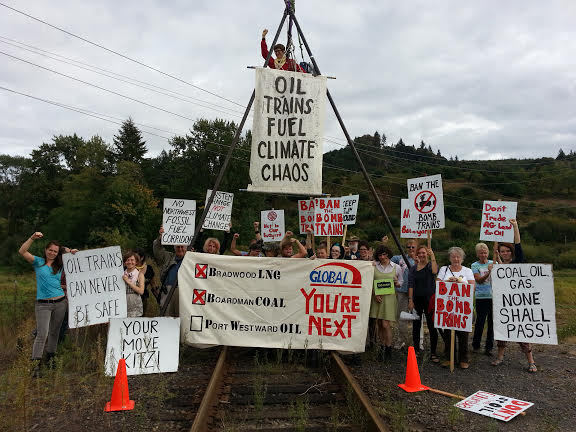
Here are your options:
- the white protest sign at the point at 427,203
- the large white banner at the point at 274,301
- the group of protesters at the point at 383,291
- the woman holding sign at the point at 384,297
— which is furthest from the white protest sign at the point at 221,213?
the woman holding sign at the point at 384,297

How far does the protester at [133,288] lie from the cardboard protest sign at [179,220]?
2.47 m

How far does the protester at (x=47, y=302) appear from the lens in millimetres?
6074

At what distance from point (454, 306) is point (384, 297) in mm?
1065

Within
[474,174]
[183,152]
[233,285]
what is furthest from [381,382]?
[474,174]

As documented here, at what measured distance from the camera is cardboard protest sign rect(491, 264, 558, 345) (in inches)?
242

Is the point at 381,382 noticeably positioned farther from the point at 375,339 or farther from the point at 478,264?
the point at 478,264

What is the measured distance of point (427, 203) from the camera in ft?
26.2

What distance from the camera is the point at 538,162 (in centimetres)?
A: 10994

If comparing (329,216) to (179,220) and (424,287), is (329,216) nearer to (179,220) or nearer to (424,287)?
(179,220)

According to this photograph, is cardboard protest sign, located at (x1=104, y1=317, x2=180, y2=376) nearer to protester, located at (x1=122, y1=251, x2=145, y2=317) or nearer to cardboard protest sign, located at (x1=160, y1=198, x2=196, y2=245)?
protester, located at (x1=122, y1=251, x2=145, y2=317)

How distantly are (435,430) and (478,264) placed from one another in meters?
3.83

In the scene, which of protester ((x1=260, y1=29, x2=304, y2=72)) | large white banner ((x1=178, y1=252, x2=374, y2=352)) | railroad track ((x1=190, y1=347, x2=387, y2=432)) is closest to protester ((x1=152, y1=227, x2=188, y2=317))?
large white banner ((x1=178, y1=252, x2=374, y2=352))

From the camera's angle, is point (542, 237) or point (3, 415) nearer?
point (3, 415)

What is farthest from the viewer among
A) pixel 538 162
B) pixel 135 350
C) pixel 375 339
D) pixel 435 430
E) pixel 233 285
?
pixel 538 162
